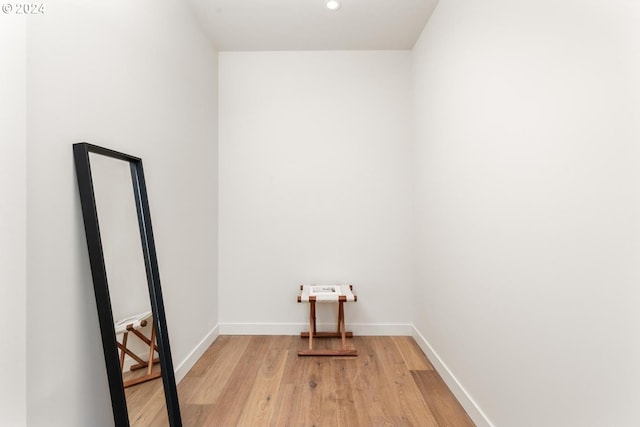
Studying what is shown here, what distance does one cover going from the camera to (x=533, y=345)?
135 cm

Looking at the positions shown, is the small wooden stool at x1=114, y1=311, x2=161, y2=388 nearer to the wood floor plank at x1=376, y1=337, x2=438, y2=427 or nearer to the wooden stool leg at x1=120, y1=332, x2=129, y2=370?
the wooden stool leg at x1=120, y1=332, x2=129, y2=370

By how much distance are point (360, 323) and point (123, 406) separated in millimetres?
2245

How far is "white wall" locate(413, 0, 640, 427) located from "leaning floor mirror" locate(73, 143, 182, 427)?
5.49 ft

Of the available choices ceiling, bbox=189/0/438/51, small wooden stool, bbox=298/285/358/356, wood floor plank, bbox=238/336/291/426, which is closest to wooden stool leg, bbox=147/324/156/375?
wood floor plank, bbox=238/336/291/426

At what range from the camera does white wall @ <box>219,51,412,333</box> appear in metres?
3.24

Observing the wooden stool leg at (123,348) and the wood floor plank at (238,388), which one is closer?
the wooden stool leg at (123,348)

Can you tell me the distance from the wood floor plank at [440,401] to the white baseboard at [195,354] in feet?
5.34

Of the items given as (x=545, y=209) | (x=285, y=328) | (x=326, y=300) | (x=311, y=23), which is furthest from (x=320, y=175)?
(x=545, y=209)

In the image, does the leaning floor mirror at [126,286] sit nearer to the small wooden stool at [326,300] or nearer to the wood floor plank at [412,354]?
the small wooden stool at [326,300]

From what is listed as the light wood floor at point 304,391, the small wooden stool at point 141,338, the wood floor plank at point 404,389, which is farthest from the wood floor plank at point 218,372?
the wood floor plank at point 404,389

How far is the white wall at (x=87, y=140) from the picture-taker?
1.17m

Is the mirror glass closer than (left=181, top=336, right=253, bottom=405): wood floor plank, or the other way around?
the mirror glass

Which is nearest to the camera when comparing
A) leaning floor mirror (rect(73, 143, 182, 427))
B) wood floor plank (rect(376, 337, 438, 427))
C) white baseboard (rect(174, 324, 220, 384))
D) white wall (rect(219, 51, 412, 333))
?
leaning floor mirror (rect(73, 143, 182, 427))

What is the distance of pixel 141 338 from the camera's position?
1.60 metres
